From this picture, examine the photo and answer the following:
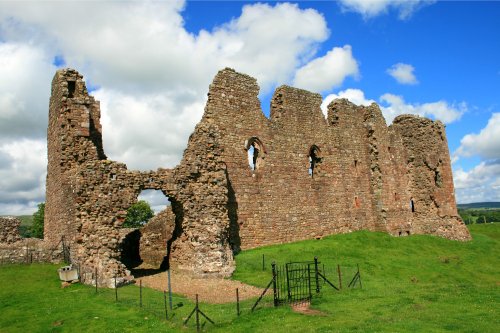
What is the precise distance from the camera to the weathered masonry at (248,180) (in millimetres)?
19641

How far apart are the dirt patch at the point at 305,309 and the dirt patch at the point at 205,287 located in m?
2.39

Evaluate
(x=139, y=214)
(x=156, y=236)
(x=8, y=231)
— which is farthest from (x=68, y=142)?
(x=139, y=214)

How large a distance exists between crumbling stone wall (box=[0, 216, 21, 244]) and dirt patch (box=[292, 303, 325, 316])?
1639 centimetres

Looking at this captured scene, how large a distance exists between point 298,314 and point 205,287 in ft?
20.3

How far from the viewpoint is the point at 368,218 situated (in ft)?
109

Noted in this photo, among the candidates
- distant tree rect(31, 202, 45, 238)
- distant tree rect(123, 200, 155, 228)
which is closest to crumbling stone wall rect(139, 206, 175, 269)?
distant tree rect(31, 202, 45, 238)

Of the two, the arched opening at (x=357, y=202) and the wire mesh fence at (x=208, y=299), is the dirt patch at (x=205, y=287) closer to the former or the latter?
the wire mesh fence at (x=208, y=299)

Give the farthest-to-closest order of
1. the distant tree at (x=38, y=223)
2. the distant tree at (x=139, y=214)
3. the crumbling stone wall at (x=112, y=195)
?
1. the distant tree at (x=139, y=214)
2. the distant tree at (x=38, y=223)
3. the crumbling stone wall at (x=112, y=195)

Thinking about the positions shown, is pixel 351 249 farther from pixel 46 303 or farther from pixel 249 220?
pixel 46 303

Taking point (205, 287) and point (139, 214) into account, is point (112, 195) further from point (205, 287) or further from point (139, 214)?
point (139, 214)

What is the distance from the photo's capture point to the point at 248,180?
25.2 m

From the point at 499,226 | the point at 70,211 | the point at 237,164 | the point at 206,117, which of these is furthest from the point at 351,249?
the point at 499,226

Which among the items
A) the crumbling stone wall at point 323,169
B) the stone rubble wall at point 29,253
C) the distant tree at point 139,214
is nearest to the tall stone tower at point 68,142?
the stone rubble wall at point 29,253

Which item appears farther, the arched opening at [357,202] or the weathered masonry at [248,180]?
the arched opening at [357,202]
